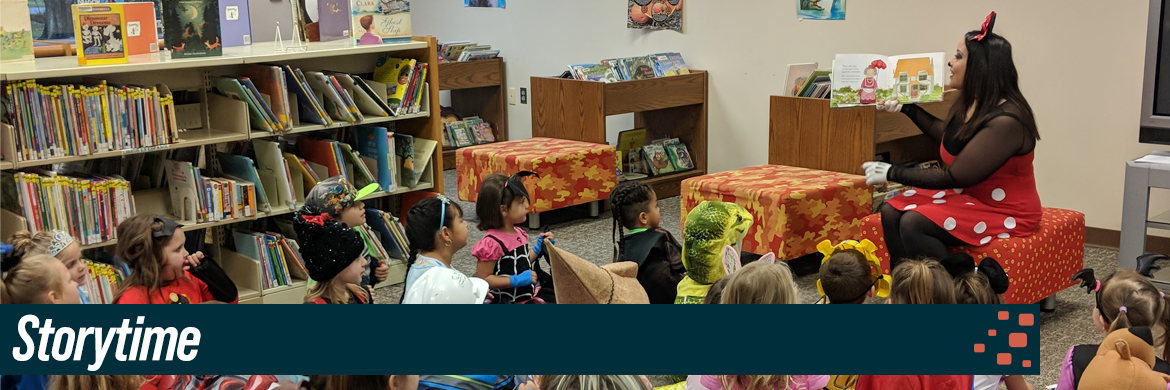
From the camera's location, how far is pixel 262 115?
395cm

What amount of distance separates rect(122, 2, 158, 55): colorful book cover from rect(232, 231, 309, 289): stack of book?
0.83 m

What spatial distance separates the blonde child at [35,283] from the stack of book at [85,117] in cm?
114

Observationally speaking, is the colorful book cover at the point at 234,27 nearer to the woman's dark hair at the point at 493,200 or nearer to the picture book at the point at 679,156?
the woman's dark hair at the point at 493,200

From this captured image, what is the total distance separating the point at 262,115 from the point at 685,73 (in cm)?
305

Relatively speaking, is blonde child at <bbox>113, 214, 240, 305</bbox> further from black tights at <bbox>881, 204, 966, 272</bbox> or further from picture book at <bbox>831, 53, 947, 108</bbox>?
picture book at <bbox>831, 53, 947, 108</bbox>

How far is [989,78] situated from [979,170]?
325 millimetres

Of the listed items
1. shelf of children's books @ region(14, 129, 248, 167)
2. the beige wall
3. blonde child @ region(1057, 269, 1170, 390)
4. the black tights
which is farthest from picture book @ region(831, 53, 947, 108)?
shelf of children's books @ region(14, 129, 248, 167)

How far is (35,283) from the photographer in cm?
241

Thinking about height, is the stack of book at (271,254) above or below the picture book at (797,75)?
below

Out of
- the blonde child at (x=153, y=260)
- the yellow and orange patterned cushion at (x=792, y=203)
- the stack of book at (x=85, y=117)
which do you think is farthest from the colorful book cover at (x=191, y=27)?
the yellow and orange patterned cushion at (x=792, y=203)

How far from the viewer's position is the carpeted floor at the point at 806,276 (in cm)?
349

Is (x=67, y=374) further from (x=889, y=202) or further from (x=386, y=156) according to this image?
(x=889, y=202)

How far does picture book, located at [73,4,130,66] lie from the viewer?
3510mm

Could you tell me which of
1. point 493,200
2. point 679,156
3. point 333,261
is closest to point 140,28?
point 493,200
